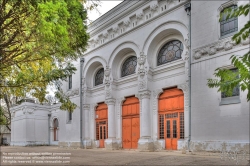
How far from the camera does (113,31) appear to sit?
747 inches

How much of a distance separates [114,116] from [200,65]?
8555mm

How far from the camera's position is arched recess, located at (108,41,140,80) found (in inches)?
712

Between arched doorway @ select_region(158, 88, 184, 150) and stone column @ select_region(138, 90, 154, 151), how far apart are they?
2.49ft

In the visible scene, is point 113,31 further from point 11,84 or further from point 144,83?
point 11,84

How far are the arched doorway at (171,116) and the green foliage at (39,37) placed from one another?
8934 mm

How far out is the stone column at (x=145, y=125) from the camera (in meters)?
15.4

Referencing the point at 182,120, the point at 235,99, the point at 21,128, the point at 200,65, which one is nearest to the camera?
the point at 235,99

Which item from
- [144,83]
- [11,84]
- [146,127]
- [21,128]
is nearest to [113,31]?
[144,83]

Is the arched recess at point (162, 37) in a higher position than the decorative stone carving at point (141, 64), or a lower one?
higher

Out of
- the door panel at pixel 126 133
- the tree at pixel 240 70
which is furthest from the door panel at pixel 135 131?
the tree at pixel 240 70

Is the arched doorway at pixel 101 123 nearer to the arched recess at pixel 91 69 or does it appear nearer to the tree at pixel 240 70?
the arched recess at pixel 91 69

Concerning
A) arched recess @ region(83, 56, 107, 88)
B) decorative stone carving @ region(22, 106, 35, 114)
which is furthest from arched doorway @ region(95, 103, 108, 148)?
decorative stone carving @ region(22, 106, 35, 114)

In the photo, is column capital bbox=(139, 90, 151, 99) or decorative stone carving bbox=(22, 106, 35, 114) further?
decorative stone carving bbox=(22, 106, 35, 114)

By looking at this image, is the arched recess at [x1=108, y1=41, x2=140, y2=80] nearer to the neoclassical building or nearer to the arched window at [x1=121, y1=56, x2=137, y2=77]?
the neoclassical building
